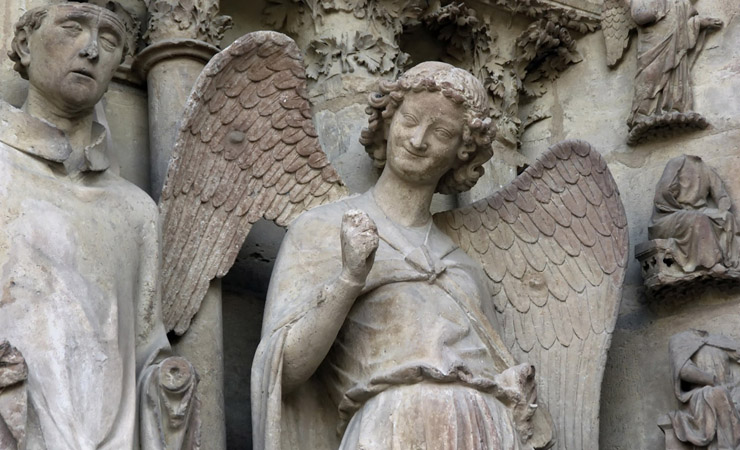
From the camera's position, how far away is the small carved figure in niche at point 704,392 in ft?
25.7

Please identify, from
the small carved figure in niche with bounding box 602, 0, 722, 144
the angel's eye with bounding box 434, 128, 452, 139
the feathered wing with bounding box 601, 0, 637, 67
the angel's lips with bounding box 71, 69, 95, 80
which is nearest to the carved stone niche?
the small carved figure in niche with bounding box 602, 0, 722, 144

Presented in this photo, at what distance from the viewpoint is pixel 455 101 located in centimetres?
748

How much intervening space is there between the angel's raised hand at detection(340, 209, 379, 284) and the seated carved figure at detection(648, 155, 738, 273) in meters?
1.87

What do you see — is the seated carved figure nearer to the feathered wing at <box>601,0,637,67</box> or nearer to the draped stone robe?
the feathered wing at <box>601,0,637,67</box>

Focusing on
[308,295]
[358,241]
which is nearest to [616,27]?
[308,295]

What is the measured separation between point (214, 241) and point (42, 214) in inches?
35.9

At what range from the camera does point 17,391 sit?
6449 mm

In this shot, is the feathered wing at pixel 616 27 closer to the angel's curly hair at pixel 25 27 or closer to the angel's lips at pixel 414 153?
the angel's lips at pixel 414 153

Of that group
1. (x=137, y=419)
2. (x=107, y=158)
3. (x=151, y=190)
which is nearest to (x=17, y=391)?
(x=137, y=419)

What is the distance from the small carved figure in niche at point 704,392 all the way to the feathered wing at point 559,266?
15.0 inches

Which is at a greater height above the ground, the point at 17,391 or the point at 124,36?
the point at 124,36

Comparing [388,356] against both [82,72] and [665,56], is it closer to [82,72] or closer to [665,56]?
[82,72]

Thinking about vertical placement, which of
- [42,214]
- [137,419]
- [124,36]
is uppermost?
[124,36]

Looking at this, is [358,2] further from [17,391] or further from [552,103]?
[17,391]
